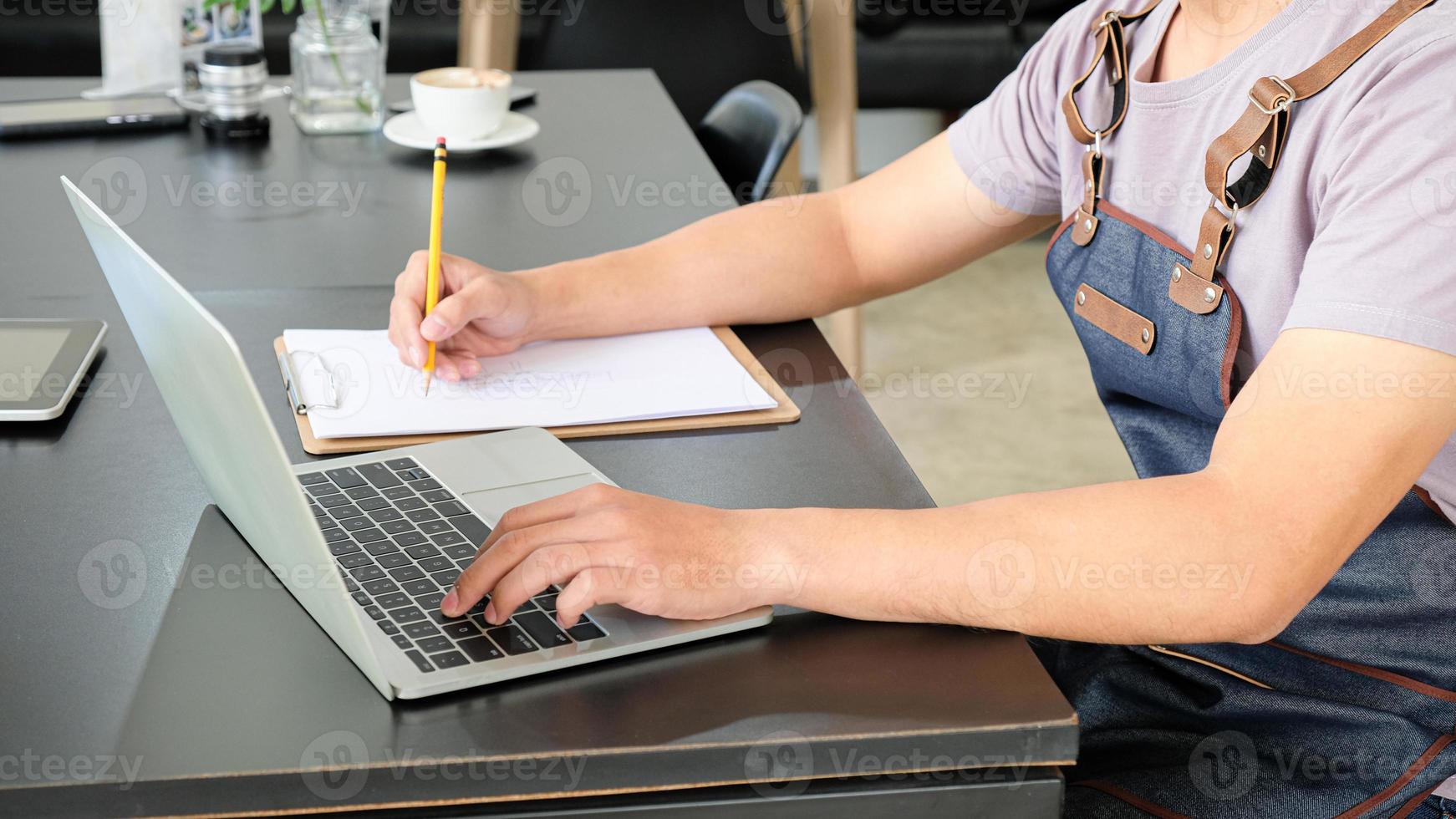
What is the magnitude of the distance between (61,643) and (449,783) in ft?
0.73

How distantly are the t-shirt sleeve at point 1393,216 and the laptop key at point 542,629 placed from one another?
17.2 inches

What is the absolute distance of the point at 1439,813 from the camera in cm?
88

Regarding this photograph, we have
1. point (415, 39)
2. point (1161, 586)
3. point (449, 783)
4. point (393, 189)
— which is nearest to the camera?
point (449, 783)

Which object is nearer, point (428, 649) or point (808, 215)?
point (428, 649)

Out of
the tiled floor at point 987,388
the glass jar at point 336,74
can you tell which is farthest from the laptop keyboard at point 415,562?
the tiled floor at point 987,388

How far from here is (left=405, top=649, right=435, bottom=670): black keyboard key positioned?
64 centimetres

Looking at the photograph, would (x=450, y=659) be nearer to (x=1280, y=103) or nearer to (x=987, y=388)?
(x=1280, y=103)

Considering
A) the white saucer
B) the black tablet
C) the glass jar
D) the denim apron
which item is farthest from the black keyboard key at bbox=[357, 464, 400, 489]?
the glass jar

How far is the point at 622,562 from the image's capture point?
0.69 m

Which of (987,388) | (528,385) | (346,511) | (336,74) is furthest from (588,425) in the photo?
(987,388)

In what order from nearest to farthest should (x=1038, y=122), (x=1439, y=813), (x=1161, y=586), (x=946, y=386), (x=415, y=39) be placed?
(x=1161, y=586) < (x=1439, y=813) < (x=1038, y=122) < (x=946, y=386) < (x=415, y=39)

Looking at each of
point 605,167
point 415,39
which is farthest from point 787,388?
point 415,39

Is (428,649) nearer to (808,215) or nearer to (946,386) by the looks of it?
(808,215)

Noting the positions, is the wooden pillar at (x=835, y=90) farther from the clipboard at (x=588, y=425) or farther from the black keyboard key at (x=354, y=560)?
the black keyboard key at (x=354, y=560)
